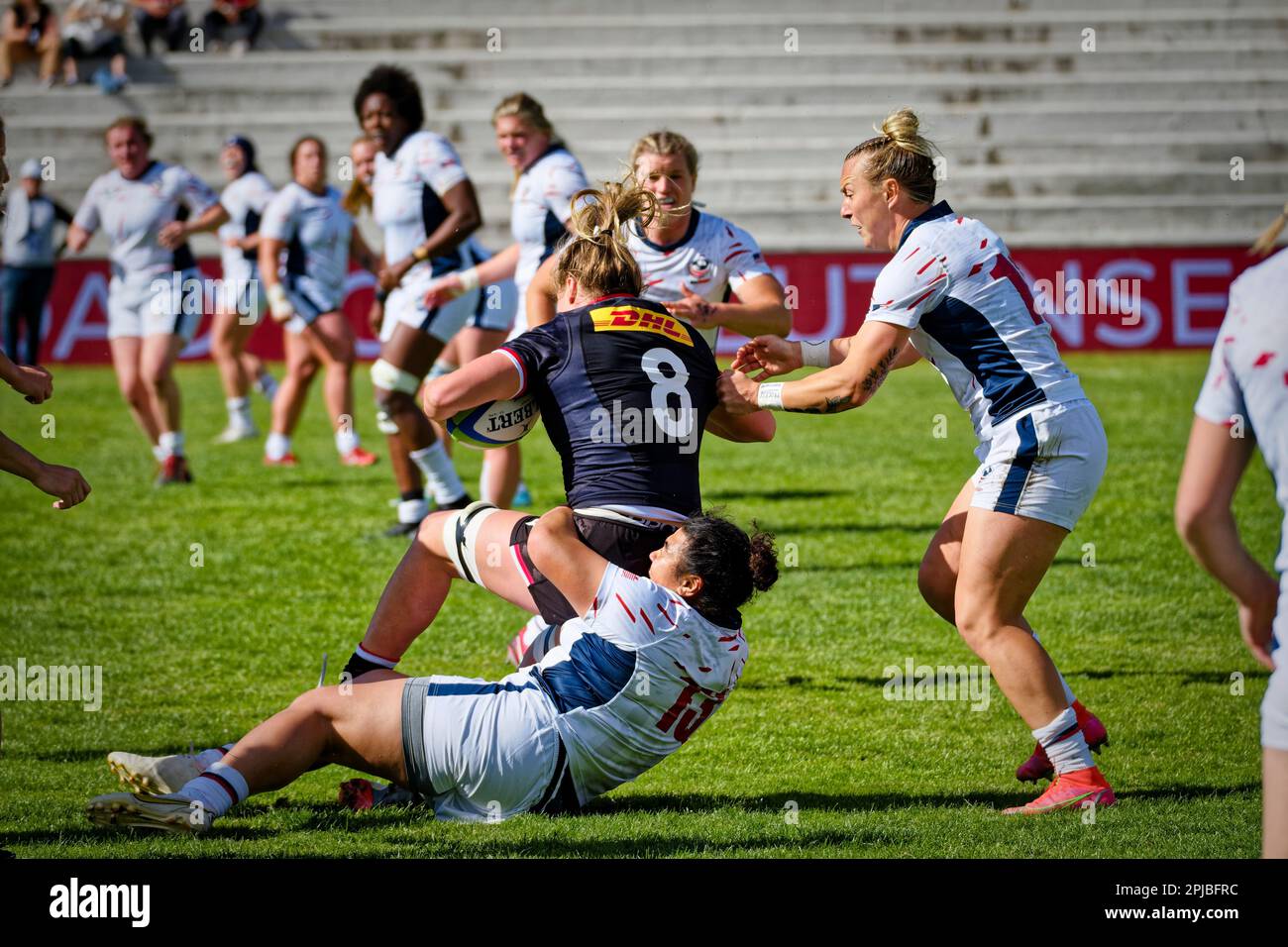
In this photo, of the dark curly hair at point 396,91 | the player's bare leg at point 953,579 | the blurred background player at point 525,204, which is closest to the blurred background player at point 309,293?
the dark curly hair at point 396,91

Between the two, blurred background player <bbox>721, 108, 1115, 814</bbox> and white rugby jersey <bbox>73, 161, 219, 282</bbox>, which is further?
white rugby jersey <bbox>73, 161, 219, 282</bbox>

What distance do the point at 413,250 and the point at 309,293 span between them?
9.88 ft

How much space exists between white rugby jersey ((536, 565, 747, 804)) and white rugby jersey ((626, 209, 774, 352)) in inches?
113

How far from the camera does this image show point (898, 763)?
A: 548 cm

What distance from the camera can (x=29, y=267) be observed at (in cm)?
1894

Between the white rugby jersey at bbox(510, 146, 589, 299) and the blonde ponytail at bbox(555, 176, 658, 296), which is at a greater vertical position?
the white rugby jersey at bbox(510, 146, 589, 299)

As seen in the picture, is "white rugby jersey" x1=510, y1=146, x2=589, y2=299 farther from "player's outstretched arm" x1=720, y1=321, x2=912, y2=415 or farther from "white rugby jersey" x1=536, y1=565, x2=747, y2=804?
A: "white rugby jersey" x1=536, y1=565, x2=747, y2=804

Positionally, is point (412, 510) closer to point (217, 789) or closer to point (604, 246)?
point (604, 246)

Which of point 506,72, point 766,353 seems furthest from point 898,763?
point 506,72

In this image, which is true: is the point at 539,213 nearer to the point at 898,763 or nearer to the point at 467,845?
the point at 898,763

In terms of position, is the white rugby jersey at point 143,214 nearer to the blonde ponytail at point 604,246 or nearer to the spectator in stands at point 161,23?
the blonde ponytail at point 604,246

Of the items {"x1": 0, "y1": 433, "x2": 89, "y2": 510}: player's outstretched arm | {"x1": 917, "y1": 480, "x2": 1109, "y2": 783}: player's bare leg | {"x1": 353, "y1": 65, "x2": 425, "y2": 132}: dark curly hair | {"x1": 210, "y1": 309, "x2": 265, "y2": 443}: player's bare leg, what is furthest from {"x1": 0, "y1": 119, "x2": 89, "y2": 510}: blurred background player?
{"x1": 210, "y1": 309, "x2": 265, "y2": 443}: player's bare leg

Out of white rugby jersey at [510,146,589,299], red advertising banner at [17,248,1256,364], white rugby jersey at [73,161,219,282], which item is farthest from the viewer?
red advertising banner at [17,248,1256,364]

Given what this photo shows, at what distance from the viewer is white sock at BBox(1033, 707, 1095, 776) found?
4859mm
